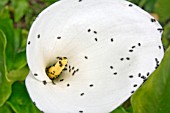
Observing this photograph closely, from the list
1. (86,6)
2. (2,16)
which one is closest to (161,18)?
(2,16)

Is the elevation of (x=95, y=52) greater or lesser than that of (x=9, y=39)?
greater

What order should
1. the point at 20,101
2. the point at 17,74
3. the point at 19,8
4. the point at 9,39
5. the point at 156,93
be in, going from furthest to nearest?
the point at 19,8
the point at 9,39
the point at 20,101
the point at 17,74
the point at 156,93

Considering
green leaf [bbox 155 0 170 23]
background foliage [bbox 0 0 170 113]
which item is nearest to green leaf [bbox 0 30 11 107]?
background foliage [bbox 0 0 170 113]

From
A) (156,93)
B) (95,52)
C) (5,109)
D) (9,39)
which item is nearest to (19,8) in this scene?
(9,39)

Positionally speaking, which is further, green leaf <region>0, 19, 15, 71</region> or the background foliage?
green leaf <region>0, 19, 15, 71</region>

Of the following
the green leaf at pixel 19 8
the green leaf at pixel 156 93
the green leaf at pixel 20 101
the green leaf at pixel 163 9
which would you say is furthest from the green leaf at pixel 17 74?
the green leaf at pixel 163 9

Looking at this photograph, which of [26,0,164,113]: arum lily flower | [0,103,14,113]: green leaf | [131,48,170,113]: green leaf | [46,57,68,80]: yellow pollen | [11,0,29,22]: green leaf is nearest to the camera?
[131,48,170,113]: green leaf

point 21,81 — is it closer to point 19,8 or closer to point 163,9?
point 19,8

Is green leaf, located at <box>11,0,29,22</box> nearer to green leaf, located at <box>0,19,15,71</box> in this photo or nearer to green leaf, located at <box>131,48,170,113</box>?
green leaf, located at <box>0,19,15,71</box>
